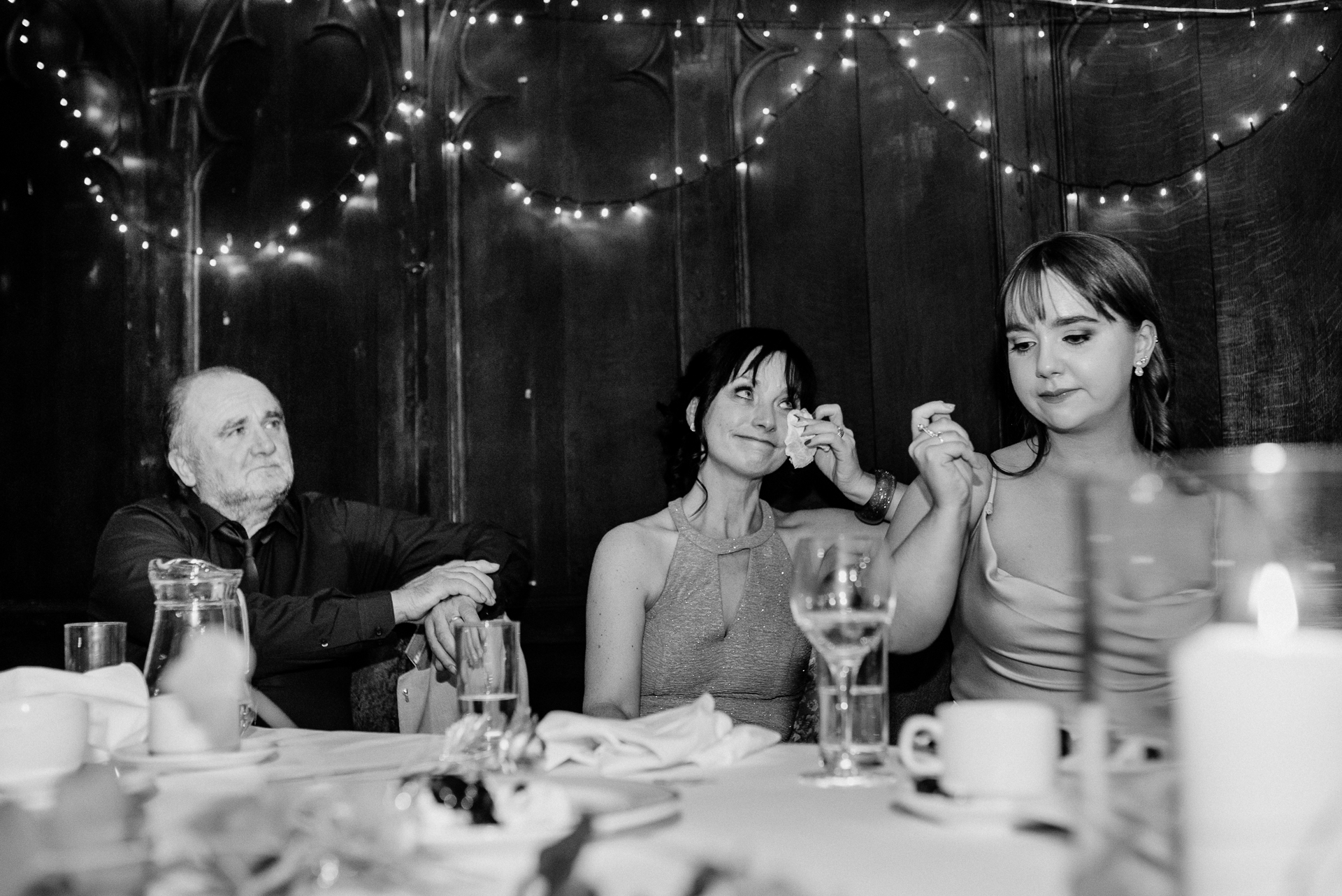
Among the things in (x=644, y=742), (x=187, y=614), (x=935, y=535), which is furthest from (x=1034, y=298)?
(x=187, y=614)

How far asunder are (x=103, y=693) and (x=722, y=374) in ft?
4.97

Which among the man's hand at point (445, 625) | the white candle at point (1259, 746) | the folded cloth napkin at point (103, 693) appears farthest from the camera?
the man's hand at point (445, 625)

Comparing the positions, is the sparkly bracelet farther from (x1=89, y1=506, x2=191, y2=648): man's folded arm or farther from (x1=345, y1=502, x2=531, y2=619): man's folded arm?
(x1=89, y1=506, x2=191, y2=648): man's folded arm

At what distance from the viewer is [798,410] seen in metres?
2.63

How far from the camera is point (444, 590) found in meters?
2.31

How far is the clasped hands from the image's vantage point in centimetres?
219

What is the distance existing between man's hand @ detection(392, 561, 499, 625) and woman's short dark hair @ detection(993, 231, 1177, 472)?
107cm

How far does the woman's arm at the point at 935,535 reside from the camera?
2035mm

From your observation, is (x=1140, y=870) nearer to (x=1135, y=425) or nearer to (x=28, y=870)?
(x=28, y=870)

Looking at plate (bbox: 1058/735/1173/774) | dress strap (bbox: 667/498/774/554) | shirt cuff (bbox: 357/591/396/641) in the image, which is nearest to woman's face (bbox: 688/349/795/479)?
dress strap (bbox: 667/498/774/554)

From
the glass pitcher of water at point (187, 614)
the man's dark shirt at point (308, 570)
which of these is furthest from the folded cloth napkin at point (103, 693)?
the man's dark shirt at point (308, 570)

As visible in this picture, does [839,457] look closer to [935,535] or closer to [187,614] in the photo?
[935,535]

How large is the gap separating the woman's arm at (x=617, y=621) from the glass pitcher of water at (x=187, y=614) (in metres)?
0.97

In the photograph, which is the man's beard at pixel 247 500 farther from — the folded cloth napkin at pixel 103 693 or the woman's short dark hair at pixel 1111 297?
the woman's short dark hair at pixel 1111 297
